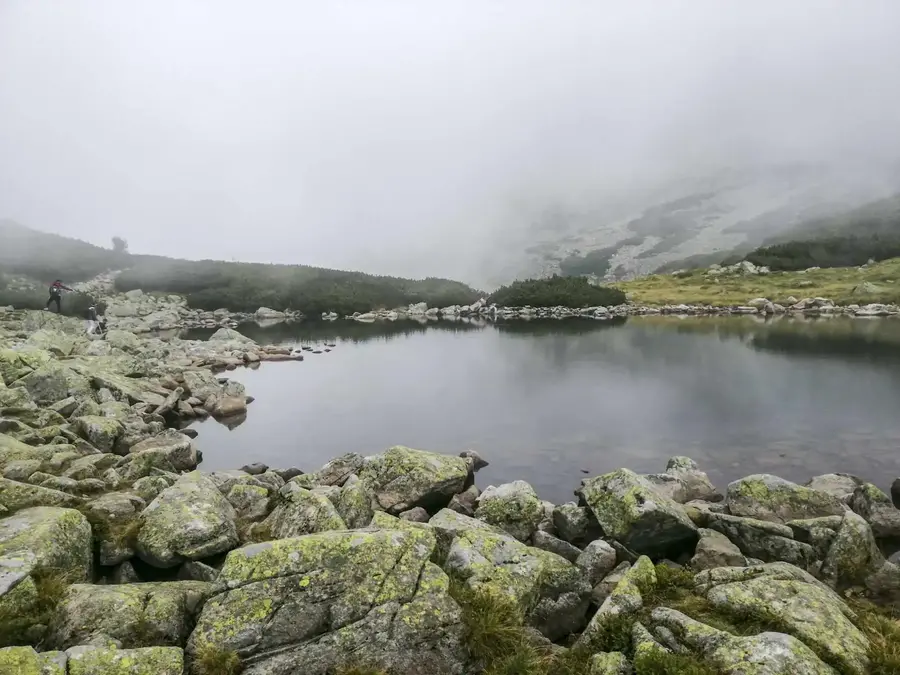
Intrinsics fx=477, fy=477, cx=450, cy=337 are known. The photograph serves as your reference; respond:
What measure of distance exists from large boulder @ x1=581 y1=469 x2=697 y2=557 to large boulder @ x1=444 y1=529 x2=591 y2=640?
2.58 meters

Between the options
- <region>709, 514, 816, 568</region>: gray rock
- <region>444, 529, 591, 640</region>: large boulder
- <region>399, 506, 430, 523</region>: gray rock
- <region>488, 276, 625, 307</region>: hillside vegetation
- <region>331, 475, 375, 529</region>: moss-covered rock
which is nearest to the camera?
<region>444, 529, 591, 640</region>: large boulder

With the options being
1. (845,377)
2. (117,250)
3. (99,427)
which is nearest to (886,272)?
(845,377)

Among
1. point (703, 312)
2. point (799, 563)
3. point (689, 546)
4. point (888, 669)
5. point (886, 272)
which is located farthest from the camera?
point (886, 272)

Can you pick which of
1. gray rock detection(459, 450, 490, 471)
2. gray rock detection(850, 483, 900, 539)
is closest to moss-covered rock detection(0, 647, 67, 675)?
gray rock detection(459, 450, 490, 471)

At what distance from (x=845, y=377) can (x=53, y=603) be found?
41947mm

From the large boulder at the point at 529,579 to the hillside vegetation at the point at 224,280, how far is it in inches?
4392

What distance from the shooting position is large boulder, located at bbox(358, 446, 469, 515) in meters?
14.6

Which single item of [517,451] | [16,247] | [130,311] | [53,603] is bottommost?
[517,451]

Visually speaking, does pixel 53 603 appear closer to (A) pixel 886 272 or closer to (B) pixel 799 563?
(B) pixel 799 563

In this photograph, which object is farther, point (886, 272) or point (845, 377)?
point (886, 272)

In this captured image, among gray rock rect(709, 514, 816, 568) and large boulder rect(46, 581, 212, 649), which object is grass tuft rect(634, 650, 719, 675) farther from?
gray rock rect(709, 514, 816, 568)

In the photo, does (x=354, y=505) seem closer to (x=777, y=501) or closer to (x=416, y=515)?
(x=416, y=515)

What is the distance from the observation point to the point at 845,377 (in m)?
32.8

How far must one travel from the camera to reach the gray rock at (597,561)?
1021 centimetres
